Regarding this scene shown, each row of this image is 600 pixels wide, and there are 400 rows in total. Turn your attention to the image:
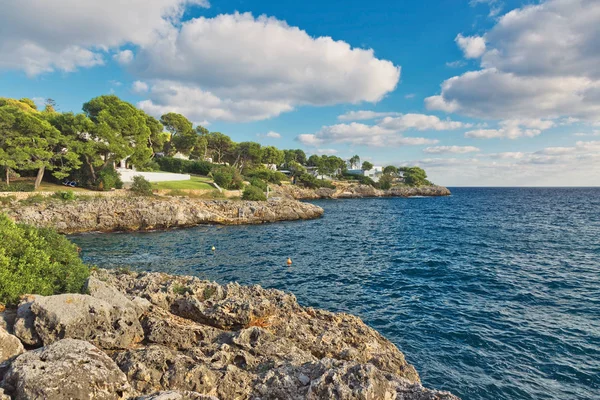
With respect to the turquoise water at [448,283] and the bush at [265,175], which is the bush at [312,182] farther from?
the turquoise water at [448,283]

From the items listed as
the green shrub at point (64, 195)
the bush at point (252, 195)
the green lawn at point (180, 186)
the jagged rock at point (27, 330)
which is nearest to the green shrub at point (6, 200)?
the green shrub at point (64, 195)

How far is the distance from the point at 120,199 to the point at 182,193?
1357cm

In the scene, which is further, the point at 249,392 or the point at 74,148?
the point at 74,148

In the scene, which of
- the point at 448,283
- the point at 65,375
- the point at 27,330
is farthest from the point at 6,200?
the point at 448,283

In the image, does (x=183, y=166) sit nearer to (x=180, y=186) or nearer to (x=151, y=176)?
(x=151, y=176)

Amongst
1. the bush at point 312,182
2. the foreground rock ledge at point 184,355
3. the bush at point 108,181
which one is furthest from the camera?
the bush at point 312,182

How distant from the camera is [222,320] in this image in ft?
37.4

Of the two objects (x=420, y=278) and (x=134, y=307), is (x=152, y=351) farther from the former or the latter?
(x=420, y=278)

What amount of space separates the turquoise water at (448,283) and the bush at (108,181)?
691 inches

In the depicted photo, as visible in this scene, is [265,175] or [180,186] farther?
[265,175]

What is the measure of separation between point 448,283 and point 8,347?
2425 cm

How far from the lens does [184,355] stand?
8.09 metres

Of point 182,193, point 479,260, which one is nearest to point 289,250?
point 479,260

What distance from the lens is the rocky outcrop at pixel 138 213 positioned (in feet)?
135
